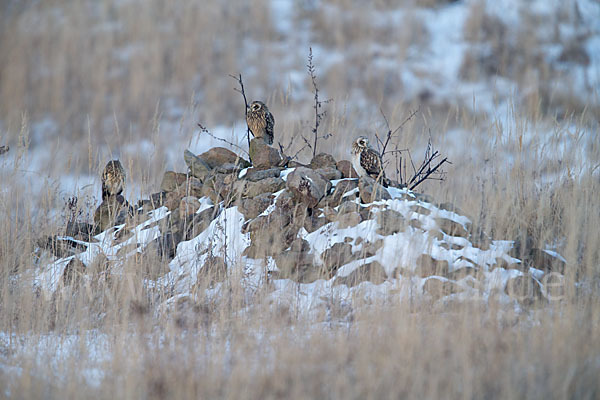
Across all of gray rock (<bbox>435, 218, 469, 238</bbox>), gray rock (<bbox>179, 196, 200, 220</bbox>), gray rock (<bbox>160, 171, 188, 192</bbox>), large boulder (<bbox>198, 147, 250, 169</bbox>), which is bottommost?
gray rock (<bbox>435, 218, 469, 238</bbox>)

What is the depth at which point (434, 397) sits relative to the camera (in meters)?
2.45

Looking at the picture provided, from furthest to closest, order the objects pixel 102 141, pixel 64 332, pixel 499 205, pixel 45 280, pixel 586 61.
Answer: pixel 586 61 < pixel 102 141 < pixel 499 205 < pixel 45 280 < pixel 64 332

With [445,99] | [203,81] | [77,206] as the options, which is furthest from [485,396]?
[203,81]

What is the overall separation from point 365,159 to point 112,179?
233 centimetres

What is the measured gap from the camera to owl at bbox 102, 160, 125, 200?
197 inches

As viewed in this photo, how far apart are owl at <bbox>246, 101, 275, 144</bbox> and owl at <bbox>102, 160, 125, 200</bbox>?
1321 mm

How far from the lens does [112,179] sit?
16.4 feet

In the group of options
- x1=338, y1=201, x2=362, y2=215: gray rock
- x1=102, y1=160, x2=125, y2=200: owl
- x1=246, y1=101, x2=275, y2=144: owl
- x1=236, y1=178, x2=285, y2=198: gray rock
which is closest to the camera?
x1=338, y1=201, x2=362, y2=215: gray rock

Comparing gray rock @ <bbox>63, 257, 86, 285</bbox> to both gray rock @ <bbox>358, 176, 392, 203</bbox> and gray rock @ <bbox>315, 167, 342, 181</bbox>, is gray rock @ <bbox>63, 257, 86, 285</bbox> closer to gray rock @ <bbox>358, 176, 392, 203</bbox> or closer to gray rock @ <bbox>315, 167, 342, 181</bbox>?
gray rock @ <bbox>315, 167, 342, 181</bbox>

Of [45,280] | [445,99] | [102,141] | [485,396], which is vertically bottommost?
[485,396]

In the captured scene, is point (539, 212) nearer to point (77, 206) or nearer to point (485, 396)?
point (485, 396)

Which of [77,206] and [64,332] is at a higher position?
[77,206]

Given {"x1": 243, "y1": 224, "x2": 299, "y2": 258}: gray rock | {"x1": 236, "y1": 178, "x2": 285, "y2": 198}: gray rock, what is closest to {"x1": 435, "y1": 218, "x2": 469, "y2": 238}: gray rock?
{"x1": 243, "y1": 224, "x2": 299, "y2": 258}: gray rock

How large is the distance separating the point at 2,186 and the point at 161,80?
27.2ft
